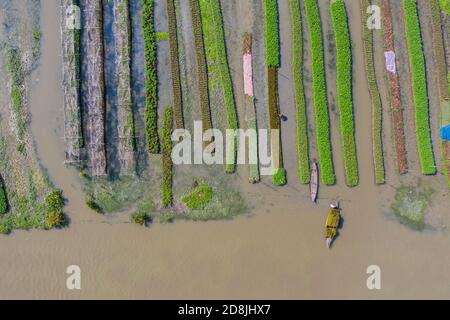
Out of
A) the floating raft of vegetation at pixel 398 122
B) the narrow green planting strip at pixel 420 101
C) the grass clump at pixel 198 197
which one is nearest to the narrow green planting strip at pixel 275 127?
the grass clump at pixel 198 197

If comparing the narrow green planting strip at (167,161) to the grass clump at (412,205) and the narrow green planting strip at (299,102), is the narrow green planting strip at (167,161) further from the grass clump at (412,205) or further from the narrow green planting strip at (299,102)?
the grass clump at (412,205)

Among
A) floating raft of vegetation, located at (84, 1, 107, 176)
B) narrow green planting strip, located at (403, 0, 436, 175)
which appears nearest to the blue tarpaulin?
narrow green planting strip, located at (403, 0, 436, 175)

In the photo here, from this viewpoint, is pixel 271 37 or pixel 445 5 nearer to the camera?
pixel 271 37

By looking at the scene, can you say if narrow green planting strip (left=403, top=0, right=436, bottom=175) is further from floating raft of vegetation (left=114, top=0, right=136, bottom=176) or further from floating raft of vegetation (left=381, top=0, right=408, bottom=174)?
floating raft of vegetation (left=114, top=0, right=136, bottom=176)

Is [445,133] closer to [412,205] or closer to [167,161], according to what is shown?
[412,205]

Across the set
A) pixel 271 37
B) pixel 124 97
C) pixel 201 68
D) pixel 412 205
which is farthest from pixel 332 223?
pixel 124 97
